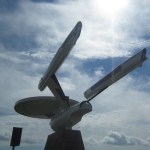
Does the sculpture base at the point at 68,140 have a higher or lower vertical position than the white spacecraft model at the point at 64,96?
lower

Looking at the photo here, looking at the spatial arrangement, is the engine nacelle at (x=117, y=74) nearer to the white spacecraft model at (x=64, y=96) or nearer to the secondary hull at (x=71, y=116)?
the white spacecraft model at (x=64, y=96)

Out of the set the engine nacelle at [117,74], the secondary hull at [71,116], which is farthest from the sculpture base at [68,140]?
the engine nacelle at [117,74]

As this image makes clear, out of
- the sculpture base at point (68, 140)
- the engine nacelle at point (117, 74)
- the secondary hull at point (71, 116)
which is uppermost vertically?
the engine nacelle at point (117, 74)

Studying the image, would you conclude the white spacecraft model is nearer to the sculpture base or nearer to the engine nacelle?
the engine nacelle

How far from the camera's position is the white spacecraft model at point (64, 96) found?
25.2 meters

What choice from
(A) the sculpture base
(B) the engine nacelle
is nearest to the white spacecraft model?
(B) the engine nacelle

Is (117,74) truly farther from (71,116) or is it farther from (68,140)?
(68,140)

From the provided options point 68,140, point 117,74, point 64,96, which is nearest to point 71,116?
point 68,140

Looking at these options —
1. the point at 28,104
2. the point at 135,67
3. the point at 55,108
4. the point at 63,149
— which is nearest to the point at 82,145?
the point at 63,149

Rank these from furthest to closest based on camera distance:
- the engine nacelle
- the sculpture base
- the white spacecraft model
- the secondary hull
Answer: the sculpture base < the secondary hull < the white spacecraft model < the engine nacelle

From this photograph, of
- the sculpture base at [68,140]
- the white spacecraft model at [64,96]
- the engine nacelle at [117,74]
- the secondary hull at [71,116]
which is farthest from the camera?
the sculpture base at [68,140]

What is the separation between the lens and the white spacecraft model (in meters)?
25.2

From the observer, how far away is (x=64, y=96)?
1226 inches

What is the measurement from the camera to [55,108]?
113 ft
